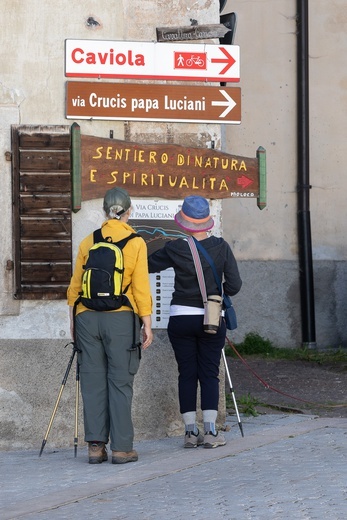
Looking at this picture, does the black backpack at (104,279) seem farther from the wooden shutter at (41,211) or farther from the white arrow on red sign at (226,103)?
the white arrow on red sign at (226,103)

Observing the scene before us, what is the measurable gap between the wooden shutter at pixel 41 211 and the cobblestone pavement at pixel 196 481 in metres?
1.27

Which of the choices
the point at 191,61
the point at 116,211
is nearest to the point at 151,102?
the point at 191,61

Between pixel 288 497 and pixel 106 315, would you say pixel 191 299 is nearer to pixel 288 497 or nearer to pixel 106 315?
pixel 106 315

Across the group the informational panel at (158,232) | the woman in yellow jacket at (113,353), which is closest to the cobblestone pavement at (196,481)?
the woman in yellow jacket at (113,353)

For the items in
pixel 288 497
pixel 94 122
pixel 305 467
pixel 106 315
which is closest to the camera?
pixel 288 497

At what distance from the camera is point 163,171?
893cm

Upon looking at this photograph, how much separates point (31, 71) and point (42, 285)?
1590mm

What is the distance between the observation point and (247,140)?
16594mm

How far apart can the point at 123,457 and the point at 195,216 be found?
1.78 m

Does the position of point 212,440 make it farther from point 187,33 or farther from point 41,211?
point 187,33

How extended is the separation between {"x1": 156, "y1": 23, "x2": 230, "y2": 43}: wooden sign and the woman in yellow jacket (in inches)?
63.7

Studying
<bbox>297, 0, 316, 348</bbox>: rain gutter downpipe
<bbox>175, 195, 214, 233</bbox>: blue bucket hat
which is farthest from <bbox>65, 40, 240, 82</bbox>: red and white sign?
<bbox>297, 0, 316, 348</bbox>: rain gutter downpipe

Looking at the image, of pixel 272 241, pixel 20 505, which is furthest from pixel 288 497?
pixel 272 241

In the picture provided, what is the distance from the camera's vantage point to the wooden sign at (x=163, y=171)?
28.8 ft
